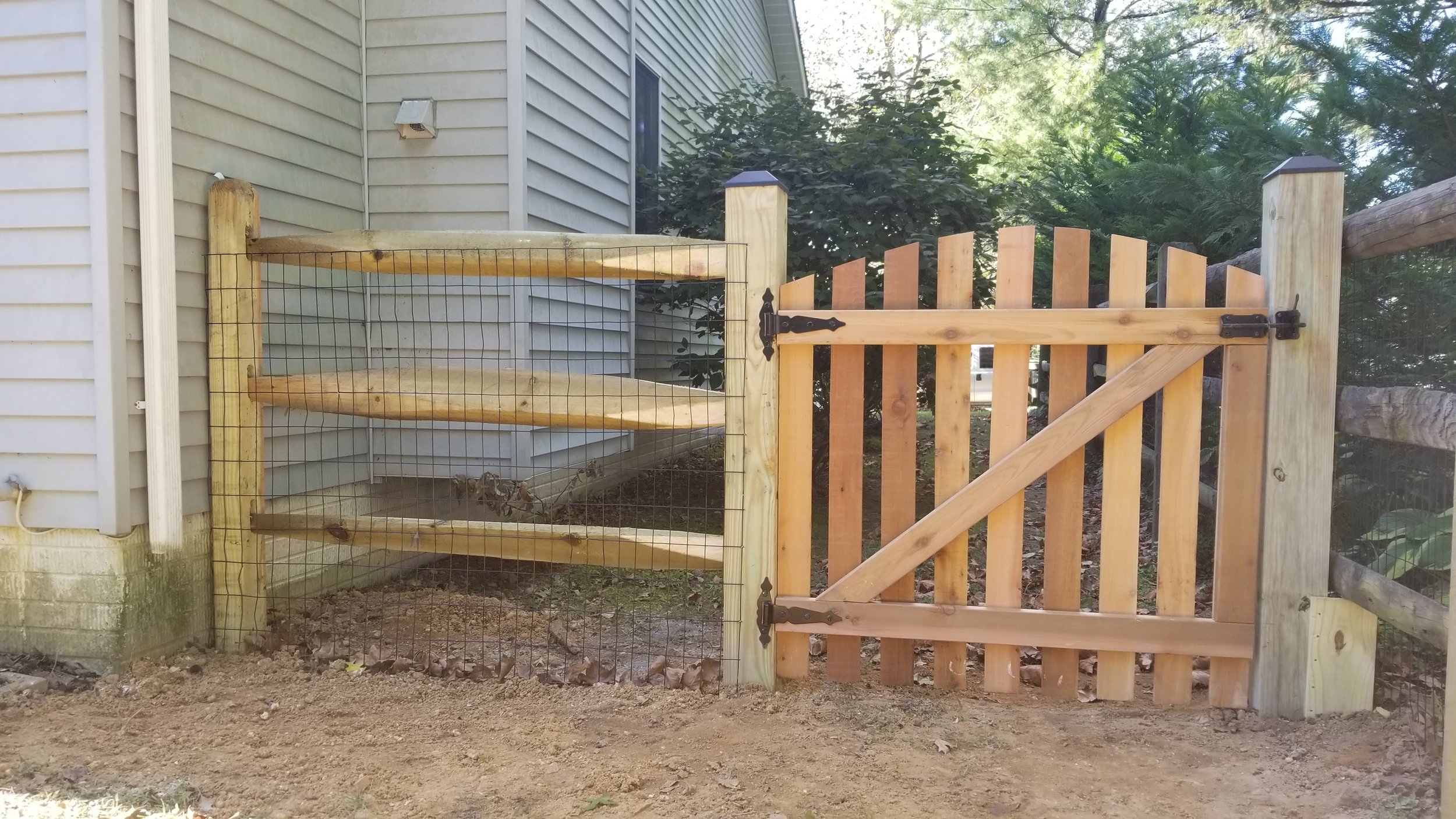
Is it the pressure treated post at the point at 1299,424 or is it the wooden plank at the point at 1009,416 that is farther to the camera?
the wooden plank at the point at 1009,416

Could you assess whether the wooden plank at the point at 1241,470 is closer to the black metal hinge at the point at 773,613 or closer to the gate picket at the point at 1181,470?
the gate picket at the point at 1181,470

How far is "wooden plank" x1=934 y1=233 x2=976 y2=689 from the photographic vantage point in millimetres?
3324

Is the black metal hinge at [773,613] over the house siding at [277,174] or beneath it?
beneath

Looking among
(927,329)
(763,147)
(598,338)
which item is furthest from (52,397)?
(763,147)

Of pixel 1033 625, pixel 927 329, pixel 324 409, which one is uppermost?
pixel 927 329

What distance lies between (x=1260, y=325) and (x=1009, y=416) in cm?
84

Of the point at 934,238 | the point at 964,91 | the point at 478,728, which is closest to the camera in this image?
the point at 478,728

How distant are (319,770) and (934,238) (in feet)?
16.7

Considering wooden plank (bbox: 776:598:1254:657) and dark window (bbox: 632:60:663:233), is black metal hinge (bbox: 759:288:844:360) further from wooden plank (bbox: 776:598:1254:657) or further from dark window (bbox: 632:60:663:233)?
dark window (bbox: 632:60:663:233)

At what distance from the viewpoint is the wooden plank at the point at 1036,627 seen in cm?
327

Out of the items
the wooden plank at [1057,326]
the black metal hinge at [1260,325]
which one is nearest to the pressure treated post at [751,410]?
the wooden plank at [1057,326]

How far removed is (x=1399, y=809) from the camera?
247 centimetres

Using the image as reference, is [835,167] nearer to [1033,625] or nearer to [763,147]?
[763,147]

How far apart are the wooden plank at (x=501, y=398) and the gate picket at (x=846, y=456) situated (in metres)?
0.43
